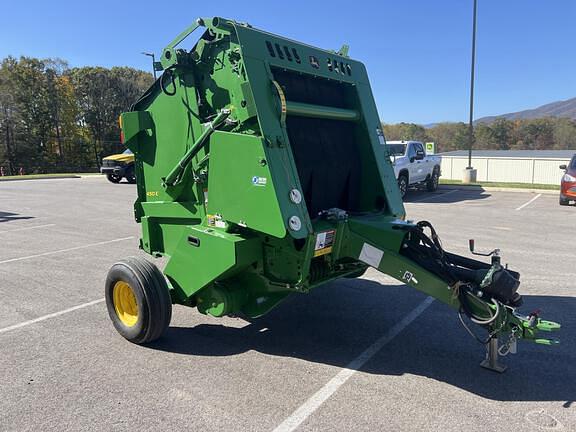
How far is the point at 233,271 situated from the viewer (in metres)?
3.96

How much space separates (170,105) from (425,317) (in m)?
3.44

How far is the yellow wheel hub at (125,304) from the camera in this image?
4488 mm

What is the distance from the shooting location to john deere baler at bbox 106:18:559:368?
3.62 meters

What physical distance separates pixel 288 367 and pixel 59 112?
189ft

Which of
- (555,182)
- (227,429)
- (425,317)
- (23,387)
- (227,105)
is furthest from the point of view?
(555,182)

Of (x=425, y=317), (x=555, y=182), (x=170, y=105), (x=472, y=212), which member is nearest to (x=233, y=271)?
(x=170, y=105)

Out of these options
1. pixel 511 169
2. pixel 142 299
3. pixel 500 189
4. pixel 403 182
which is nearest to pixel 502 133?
pixel 511 169

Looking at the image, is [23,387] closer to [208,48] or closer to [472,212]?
[208,48]

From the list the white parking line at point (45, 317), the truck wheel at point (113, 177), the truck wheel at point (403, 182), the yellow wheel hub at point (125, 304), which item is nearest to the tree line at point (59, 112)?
the truck wheel at point (113, 177)

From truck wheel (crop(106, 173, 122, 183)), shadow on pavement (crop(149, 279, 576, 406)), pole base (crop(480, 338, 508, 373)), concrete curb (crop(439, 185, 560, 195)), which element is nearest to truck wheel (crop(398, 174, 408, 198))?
concrete curb (crop(439, 185, 560, 195))

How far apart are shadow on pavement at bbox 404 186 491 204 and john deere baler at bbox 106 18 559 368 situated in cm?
1134

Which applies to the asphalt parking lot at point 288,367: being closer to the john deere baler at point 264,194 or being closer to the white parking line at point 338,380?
the white parking line at point 338,380

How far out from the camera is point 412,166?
53.1 feet

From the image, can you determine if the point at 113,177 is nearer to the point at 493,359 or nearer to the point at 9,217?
the point at 9,217
